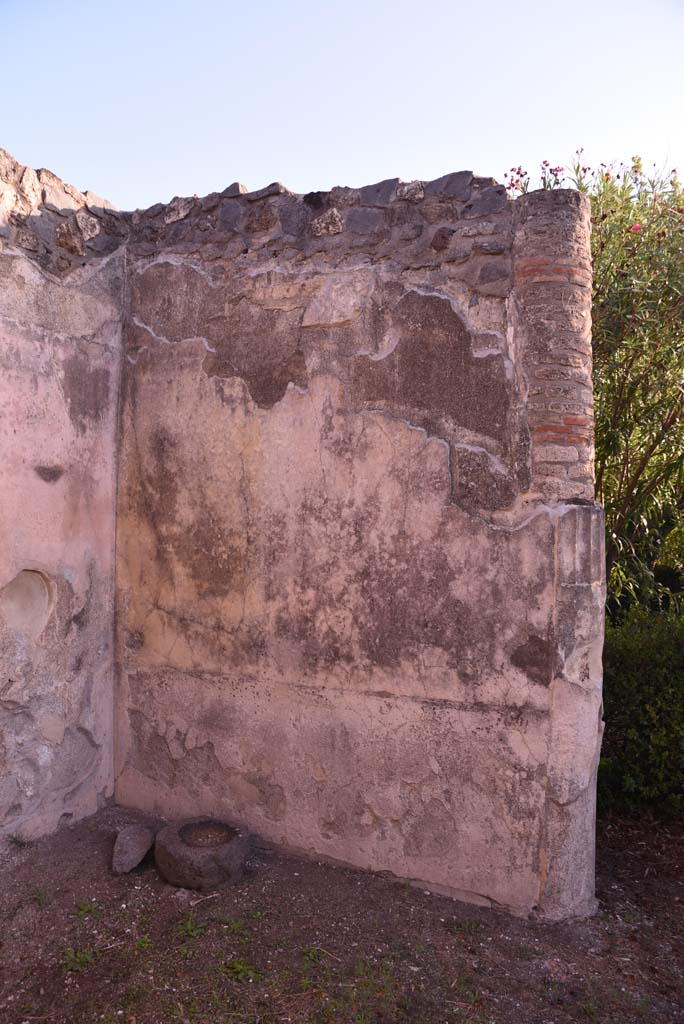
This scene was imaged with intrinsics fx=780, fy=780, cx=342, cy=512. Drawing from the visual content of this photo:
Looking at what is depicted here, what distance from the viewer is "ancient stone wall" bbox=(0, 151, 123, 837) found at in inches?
120

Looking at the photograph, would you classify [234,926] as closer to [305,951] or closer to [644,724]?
[305,951]

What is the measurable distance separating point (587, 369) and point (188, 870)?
2.36 m

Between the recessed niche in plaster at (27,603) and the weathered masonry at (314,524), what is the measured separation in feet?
0.04

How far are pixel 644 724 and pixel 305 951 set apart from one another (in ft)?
6.62

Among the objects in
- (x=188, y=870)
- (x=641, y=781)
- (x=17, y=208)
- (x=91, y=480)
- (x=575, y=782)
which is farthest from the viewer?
(x=641, y=781)

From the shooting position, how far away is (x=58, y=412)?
10.7 feet

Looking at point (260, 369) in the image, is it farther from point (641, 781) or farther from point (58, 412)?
point (641, 781)

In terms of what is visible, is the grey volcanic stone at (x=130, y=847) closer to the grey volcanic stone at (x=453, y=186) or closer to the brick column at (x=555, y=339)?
the brick column at (x=555, y=339)

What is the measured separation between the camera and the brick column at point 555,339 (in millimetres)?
2725

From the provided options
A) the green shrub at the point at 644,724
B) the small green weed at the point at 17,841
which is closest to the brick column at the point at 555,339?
the green shrub at the point at 644,724

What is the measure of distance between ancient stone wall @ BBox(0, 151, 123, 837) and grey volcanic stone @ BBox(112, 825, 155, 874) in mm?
348

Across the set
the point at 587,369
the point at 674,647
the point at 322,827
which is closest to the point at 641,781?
the point at 674,647

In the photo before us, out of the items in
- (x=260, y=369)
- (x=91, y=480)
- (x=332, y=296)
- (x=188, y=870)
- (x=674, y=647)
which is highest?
(x=332, y=296)

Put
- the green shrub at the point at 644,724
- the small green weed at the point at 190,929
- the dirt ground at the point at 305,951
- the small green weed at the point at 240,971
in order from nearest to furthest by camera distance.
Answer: the dirt ground at the point at 305,951 → the small green weed at the point at 240,971 → the small green weed at the point at 190,929 → the green shrub at the point at 644,724
